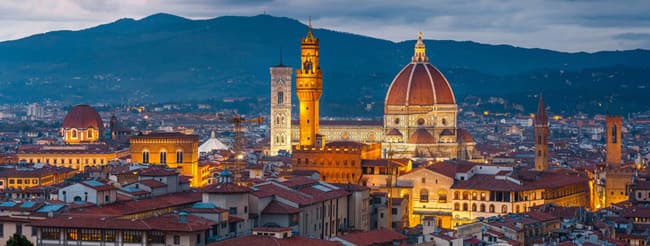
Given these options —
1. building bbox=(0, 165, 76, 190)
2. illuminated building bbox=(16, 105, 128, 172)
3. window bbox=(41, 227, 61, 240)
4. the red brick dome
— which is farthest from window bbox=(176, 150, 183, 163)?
window bbox=(41, 227, 61, 240)

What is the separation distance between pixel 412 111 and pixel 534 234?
2315 inches

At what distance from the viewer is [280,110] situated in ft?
498

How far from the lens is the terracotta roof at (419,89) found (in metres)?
128

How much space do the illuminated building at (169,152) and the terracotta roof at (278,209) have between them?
32.7m

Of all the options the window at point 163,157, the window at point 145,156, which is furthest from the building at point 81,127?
the window at point 163,157

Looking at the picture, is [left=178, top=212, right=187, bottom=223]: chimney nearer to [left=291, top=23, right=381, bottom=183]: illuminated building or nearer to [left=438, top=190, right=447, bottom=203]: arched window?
[left=438, top=190, right=447, bottom=203]: arched window

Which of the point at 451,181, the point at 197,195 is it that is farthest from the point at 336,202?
the point at 451,181

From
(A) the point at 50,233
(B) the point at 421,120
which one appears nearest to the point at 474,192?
(A) the point at 50,233

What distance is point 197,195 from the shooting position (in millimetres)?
69562

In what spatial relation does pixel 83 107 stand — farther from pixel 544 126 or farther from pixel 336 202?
pixel 336 202

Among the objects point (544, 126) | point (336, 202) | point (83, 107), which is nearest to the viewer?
point (336, 202)

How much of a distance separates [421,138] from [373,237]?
61325mm

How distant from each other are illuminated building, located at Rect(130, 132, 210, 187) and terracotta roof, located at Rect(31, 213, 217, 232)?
137 feet

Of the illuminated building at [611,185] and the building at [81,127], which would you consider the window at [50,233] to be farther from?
the building at [81,127]
